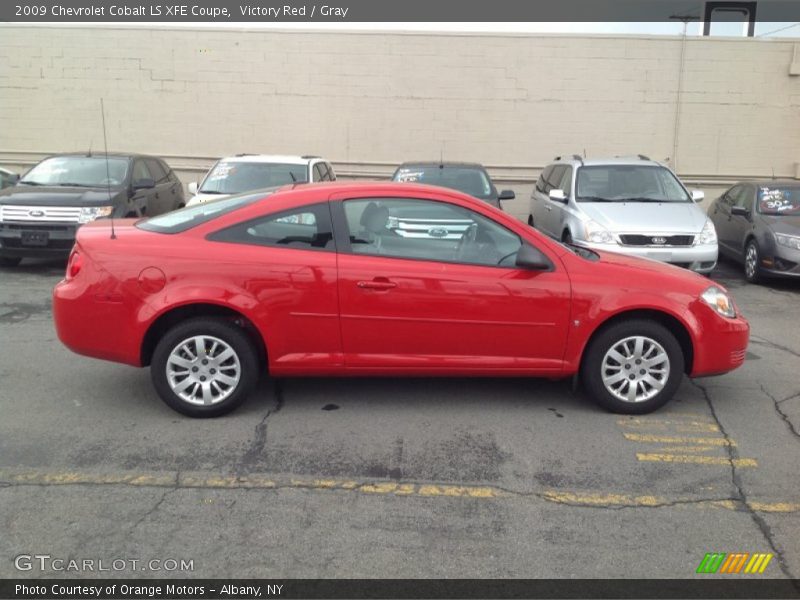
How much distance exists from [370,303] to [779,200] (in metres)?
8.53

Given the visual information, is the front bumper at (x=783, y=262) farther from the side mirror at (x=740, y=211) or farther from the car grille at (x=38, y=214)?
the car grille at (x=38, y=214)

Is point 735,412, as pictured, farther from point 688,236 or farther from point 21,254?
point 21,254

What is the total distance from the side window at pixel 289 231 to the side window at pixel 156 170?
7820 millimetres

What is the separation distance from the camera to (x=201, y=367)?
473cm

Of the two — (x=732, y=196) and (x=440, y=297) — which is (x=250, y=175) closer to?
(x=440, y=297)

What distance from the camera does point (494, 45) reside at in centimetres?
1527

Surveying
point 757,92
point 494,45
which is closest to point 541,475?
point 494,45

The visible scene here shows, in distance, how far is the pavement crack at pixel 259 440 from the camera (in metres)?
4.15

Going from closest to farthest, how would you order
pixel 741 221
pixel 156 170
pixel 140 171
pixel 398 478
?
pixel 398 478
pixel 741 221
pixel 140 171
pixel 156 170

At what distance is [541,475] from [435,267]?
4.94 ft

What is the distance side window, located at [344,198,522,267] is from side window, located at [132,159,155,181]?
23.5 feet

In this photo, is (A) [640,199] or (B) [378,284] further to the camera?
(A) [640,199]

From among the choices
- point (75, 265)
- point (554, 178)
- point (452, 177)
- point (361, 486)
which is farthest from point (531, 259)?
point (554, 178)

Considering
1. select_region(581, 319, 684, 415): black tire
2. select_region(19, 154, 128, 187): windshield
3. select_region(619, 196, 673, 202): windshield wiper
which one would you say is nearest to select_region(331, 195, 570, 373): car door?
select_region(581, 319, 684, 415): black tire
